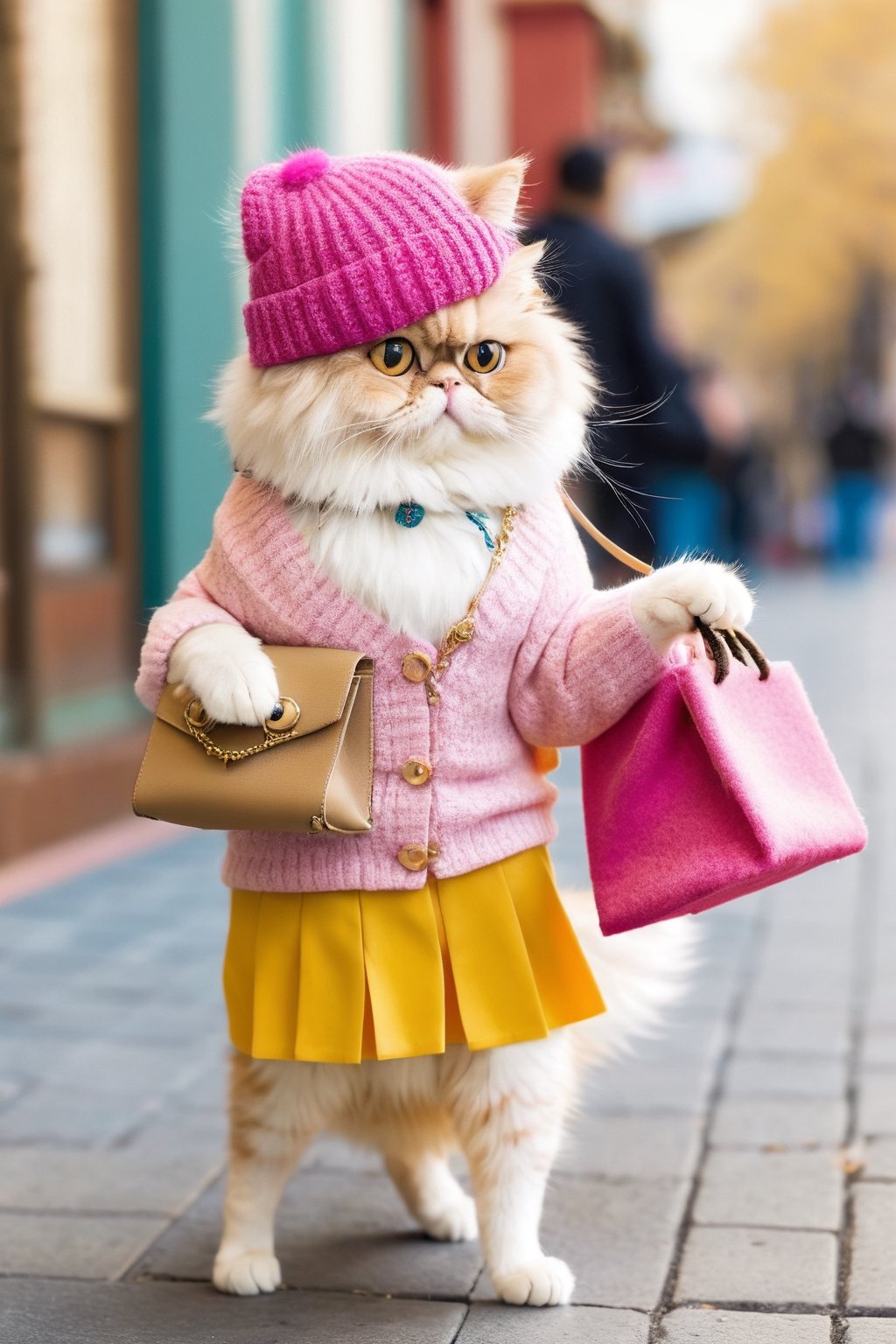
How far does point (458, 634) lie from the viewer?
7.80 ft

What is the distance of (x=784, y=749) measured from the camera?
7.91 feet

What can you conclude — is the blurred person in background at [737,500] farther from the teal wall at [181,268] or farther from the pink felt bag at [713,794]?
the pink felt bag at [713,794]

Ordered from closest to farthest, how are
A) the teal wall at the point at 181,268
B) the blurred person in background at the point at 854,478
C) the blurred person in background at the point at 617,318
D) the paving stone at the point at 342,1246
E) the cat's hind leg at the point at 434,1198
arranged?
the paving stone at the point at 342,1246 → the cat's hind leg at the point at 434,1198 → the blurred person in background at the point at 617,318 → the teal wall at the point at 181,268 → the blurred person in background at the point at 854,478

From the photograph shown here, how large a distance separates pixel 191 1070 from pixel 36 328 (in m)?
3.17

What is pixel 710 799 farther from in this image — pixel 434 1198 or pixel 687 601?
pixel 434 1198

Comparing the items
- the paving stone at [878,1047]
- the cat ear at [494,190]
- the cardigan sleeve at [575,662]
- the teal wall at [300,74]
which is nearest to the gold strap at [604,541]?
the cardigan sleeve at [575,662]

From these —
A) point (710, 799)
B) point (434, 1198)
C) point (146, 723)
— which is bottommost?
point (146, 723)

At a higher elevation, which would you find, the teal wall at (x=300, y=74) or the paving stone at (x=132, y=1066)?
the teal wall at (x=300, y=74)

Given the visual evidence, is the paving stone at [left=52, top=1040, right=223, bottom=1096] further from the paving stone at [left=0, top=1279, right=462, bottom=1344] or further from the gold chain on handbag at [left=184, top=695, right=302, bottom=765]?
the gold chain on handbag at [left=184, top=695, right=302, bottom=765]

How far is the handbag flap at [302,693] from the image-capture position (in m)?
2.26

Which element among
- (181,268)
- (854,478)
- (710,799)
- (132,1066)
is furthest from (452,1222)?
(854,478)

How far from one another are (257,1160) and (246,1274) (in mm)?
178

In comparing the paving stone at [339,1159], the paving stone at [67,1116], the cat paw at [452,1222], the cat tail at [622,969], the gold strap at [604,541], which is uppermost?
the gold strap at [604,541]

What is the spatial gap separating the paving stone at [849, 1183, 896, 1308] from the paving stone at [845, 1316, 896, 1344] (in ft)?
0.16
